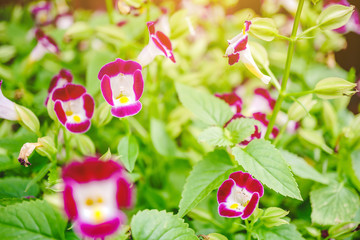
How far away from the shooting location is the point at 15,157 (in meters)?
0.60

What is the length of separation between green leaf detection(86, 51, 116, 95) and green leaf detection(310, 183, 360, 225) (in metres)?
0.51

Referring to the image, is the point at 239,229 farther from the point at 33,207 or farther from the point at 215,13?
the point at 215,13

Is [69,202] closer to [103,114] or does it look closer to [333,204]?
[103,114]

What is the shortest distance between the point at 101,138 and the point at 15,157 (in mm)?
225

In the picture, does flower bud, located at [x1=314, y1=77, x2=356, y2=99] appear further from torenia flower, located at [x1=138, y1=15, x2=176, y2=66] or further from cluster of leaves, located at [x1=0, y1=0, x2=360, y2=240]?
torenia flower, located at [x1=138, y1=15, x2=176, y2=66]

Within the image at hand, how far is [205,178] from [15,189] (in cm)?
36

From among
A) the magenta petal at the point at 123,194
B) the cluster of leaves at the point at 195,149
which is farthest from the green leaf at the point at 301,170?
the magenta petal at the point at 123,194

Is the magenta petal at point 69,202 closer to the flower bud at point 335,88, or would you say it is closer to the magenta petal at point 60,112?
the magenta petal at point 60,112

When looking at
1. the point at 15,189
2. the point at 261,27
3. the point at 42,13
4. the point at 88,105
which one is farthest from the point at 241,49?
the point at 42,13

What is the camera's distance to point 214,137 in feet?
1.90

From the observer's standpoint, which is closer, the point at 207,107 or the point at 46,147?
the point at 46,147

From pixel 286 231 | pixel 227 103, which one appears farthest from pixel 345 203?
pixel 227 103

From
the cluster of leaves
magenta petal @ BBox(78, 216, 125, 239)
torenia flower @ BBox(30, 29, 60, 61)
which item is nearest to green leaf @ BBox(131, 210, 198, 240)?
the cluster of leaves

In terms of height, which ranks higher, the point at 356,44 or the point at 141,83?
the point at 141,83
